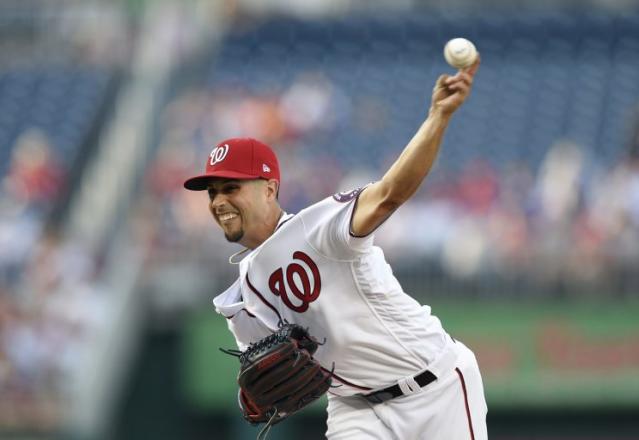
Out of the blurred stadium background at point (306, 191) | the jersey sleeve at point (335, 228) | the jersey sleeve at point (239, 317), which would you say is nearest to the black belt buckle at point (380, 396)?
the jersey sleeve at point (239, 317)

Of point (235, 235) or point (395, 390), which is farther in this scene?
point (395, 390)

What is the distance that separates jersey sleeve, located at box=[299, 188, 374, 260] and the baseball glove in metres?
0.32

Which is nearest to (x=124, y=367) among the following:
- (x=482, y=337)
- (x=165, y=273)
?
(x=165, y=273)

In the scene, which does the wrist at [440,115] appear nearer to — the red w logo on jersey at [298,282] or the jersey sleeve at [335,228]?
the jersey sleeve at [335,228]

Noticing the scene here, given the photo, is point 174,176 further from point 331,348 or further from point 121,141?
point 331,348

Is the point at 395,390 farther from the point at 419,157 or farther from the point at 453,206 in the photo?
the point at 453,206

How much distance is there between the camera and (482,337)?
1063 cm

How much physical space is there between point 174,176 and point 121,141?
1707 mm

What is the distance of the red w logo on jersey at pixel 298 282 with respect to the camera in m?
4.42

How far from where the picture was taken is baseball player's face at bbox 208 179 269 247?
4527mm

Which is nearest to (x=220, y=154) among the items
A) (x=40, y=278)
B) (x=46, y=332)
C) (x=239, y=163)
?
(x=239, y=163)

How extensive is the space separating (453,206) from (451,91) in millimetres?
7479

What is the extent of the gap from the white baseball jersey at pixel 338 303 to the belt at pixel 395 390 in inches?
0.8

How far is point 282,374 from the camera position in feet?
14.8
